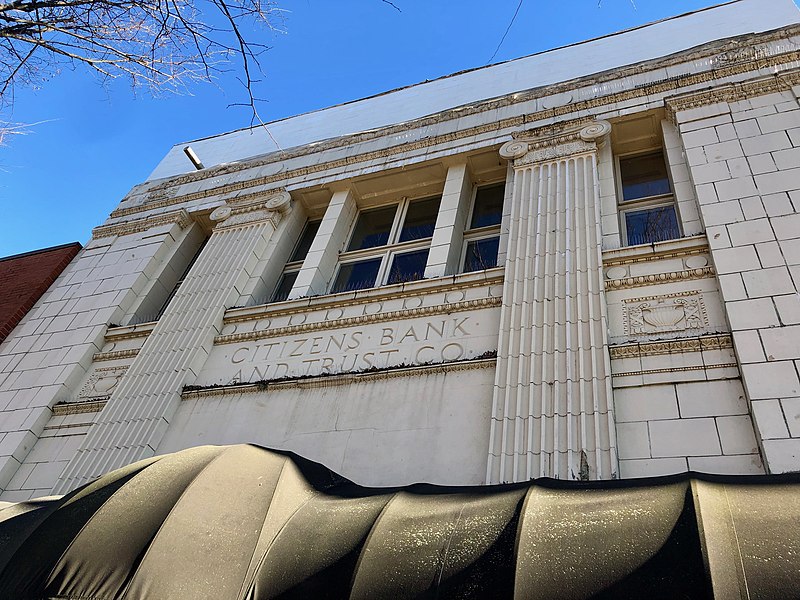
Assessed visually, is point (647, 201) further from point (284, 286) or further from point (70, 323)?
point (70, 323)

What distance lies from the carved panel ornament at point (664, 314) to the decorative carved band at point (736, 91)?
3.55 meters

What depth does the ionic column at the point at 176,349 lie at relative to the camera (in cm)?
793

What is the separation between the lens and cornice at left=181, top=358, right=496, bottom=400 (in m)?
7.15

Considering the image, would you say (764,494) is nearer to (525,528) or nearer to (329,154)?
(525,528)

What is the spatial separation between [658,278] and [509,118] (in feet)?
15.7

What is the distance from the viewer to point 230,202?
12.1 meters

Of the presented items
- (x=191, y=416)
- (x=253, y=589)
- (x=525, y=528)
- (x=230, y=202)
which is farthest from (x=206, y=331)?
(x=525, y=528)

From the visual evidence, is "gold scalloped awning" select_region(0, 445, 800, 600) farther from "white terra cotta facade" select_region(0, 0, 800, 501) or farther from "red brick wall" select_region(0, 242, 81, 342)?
"red brick wall" select_region(0, 242, 81, 342)

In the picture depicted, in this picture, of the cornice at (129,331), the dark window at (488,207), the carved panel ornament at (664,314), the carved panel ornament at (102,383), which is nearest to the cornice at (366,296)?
the cornice at (129,331)

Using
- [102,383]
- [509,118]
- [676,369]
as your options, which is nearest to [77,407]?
[102,383]

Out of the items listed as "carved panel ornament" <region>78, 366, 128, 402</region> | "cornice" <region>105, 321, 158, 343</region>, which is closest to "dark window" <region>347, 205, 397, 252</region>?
"cornice" <region>105, 321, 158, 343</region>

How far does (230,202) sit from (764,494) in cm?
1062

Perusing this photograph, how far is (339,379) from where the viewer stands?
25.0 ft

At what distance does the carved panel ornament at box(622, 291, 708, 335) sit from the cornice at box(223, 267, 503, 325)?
173cm
